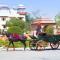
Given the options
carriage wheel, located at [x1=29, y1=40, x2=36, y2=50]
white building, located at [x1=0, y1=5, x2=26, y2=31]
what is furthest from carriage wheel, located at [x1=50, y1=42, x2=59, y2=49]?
white building, located at [x1=0, y1=5, x2=26, y2=31]

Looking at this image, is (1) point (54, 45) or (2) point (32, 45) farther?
(1) point (54, 45)

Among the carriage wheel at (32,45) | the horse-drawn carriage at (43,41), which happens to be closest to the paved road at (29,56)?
the horse-drawn carriage at (43,41)

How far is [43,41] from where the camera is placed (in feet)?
75.6

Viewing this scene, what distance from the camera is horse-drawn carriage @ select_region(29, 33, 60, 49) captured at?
2288 cm

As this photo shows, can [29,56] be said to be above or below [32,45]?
above

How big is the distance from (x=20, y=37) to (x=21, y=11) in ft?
237

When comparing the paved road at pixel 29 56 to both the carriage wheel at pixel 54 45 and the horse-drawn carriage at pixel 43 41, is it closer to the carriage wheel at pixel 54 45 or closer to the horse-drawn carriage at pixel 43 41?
the horse-drawn carriage at pixel 43 41

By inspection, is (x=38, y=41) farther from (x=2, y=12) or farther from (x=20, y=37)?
(x=2, y=12)

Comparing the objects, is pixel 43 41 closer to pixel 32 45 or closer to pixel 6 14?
pixel 32 45

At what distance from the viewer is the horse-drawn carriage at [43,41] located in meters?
22.9

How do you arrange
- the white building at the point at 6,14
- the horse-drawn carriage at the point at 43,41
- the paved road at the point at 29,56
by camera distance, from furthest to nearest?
1. the white building at the point at 6,14
2. the horse-drawn carriage at the point at 43,41
3. the paved road at the point at 29,56

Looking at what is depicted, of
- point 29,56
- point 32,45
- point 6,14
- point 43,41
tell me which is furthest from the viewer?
point 6,14

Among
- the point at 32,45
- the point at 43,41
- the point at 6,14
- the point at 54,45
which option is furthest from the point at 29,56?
the point at 6,14

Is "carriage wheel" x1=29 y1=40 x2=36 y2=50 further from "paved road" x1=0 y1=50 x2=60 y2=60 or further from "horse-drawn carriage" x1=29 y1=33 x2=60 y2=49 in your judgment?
"paved road" x1=0 y1=50 x2=60 y2=60
